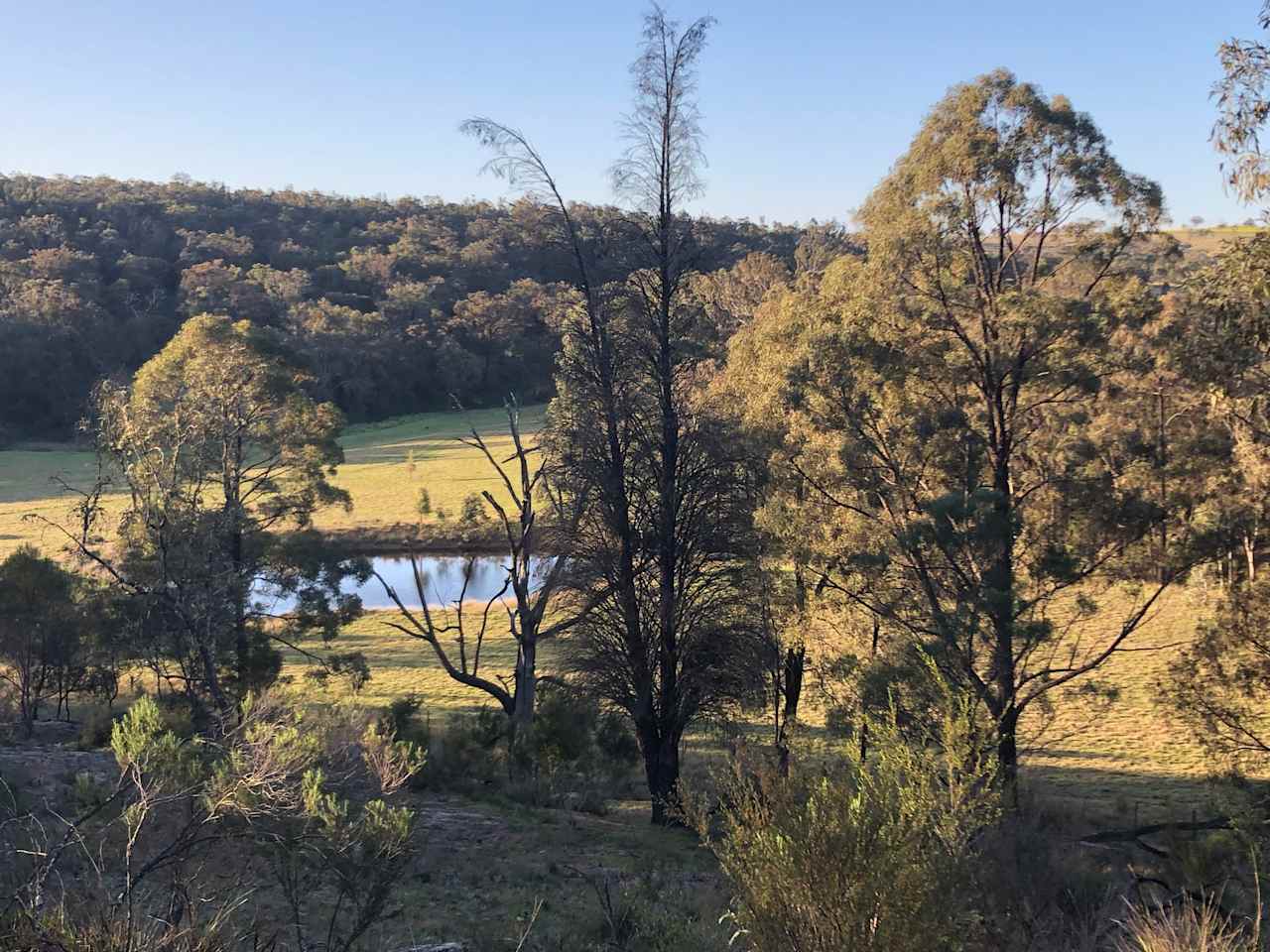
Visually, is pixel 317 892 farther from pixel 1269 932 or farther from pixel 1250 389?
pixel 1250 389

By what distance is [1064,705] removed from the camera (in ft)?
80.6

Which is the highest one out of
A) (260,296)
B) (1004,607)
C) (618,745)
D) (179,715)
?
(260,296)

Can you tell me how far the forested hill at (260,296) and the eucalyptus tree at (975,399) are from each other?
1971 inches

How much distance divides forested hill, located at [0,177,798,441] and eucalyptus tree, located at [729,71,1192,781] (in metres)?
50.1

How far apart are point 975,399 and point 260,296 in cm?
8355

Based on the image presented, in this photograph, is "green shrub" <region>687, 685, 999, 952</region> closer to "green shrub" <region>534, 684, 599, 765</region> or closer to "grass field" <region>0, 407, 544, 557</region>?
"green shrub" <region>534, 684, 599, 765</region>

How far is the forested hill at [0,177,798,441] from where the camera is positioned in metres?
78.8

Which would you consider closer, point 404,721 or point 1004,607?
point 1004,607

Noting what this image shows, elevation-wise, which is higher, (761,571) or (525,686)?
(761,571)

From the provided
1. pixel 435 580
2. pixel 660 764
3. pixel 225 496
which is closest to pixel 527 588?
pixel 660 764

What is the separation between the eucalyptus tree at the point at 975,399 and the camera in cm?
1441

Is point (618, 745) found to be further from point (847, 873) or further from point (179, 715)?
point (847, 873)

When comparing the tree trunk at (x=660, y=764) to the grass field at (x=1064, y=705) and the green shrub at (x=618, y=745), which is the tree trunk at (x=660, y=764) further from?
the grass field at (x=1064, y=705)

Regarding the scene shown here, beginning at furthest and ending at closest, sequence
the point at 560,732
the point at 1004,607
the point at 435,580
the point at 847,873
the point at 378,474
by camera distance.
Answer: the point at 378,474, the point at 435,580, the point at 560,732, the point at 1004,607, the point at 847,873
